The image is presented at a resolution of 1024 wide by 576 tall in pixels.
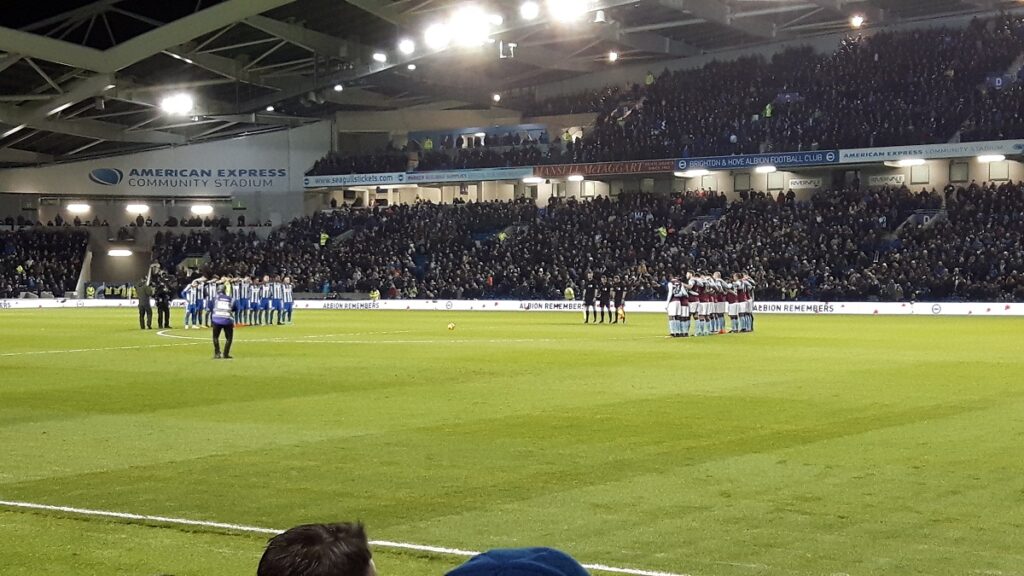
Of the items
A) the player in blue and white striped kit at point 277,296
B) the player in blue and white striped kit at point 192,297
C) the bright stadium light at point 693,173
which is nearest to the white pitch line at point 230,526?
the player in blue and white striped kit at point 192,297

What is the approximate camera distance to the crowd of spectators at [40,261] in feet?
248

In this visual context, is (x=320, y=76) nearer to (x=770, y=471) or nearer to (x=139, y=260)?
(x=139, y=260)

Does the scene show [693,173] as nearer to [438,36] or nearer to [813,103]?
[813,103]

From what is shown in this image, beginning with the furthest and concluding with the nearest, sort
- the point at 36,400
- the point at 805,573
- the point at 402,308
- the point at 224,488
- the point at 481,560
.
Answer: the point at 402,308 → the point at 36,400 → the point at 224,488 → the point at 805,573 → the point at 481,560

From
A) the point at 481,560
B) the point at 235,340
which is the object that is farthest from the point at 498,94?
the point at 481,560

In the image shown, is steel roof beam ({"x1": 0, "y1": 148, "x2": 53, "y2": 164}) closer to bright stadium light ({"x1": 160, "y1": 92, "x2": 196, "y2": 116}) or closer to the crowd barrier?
the crowd barrier

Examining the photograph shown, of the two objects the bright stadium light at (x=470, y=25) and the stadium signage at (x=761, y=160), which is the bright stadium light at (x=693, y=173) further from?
the bright stadium light at (x=470, y=25)

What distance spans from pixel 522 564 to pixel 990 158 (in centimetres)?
6479

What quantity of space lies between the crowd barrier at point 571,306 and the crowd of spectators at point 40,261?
273 centimetres

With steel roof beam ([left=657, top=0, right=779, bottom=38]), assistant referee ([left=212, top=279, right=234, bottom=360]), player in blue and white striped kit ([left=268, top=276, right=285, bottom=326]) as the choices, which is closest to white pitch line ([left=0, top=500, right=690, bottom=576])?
assistant referee ([left=212, top=279, right=234, bottom=360])

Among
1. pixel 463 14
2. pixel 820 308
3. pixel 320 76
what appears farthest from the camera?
pixel 320 76

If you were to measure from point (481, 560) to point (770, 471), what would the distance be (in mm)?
9609

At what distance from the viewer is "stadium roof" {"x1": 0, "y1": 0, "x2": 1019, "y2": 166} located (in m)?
45.0

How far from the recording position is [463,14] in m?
48.8
